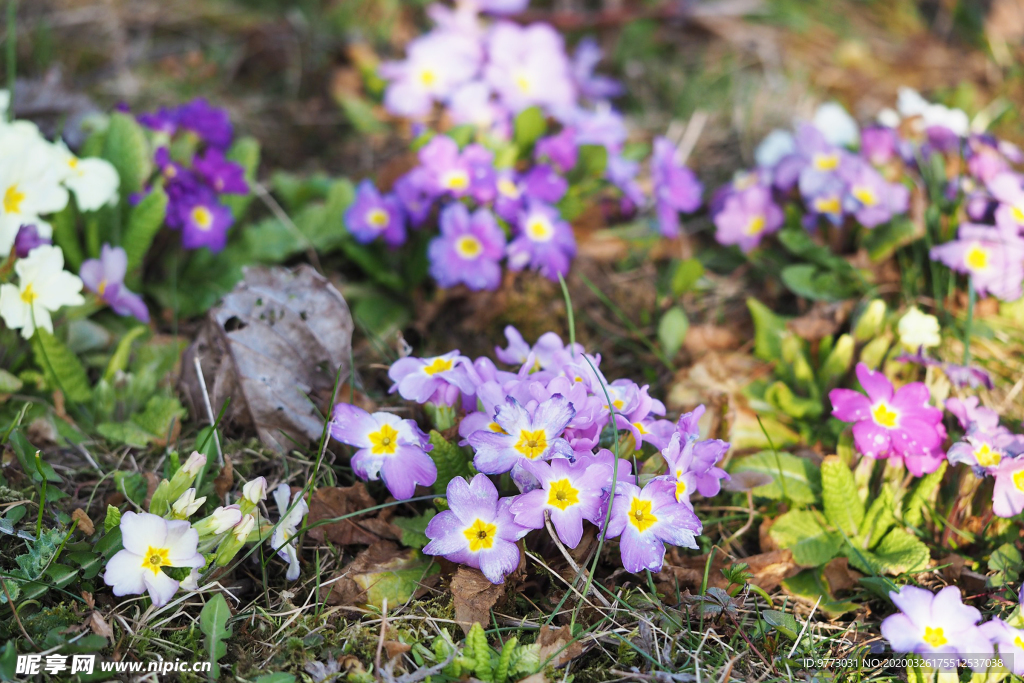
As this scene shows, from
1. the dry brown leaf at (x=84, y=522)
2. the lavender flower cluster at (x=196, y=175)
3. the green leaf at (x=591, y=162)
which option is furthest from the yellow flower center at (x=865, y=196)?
the dry brown leaf at (x=84, y=522)

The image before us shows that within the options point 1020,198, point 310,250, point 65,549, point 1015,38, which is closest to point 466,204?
point 310,250

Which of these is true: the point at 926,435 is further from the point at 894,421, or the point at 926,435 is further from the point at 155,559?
the point at 155,559

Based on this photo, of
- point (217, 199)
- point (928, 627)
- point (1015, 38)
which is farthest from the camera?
point (1015, 38)

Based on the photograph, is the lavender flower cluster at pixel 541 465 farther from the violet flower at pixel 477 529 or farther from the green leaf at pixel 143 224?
the green leaf at pixel 143 224

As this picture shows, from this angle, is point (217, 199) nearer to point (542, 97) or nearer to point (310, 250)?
point (310, 250)

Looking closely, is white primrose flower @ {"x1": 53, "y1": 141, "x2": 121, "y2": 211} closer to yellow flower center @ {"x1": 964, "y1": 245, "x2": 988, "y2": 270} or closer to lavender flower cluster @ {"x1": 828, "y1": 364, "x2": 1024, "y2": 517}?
lavender flower cluster @ {"x1": 828, "y1": 364, "x2": 1024, "y2": 517}

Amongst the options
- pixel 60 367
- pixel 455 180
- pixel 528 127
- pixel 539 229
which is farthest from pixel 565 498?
pixel 528 127
